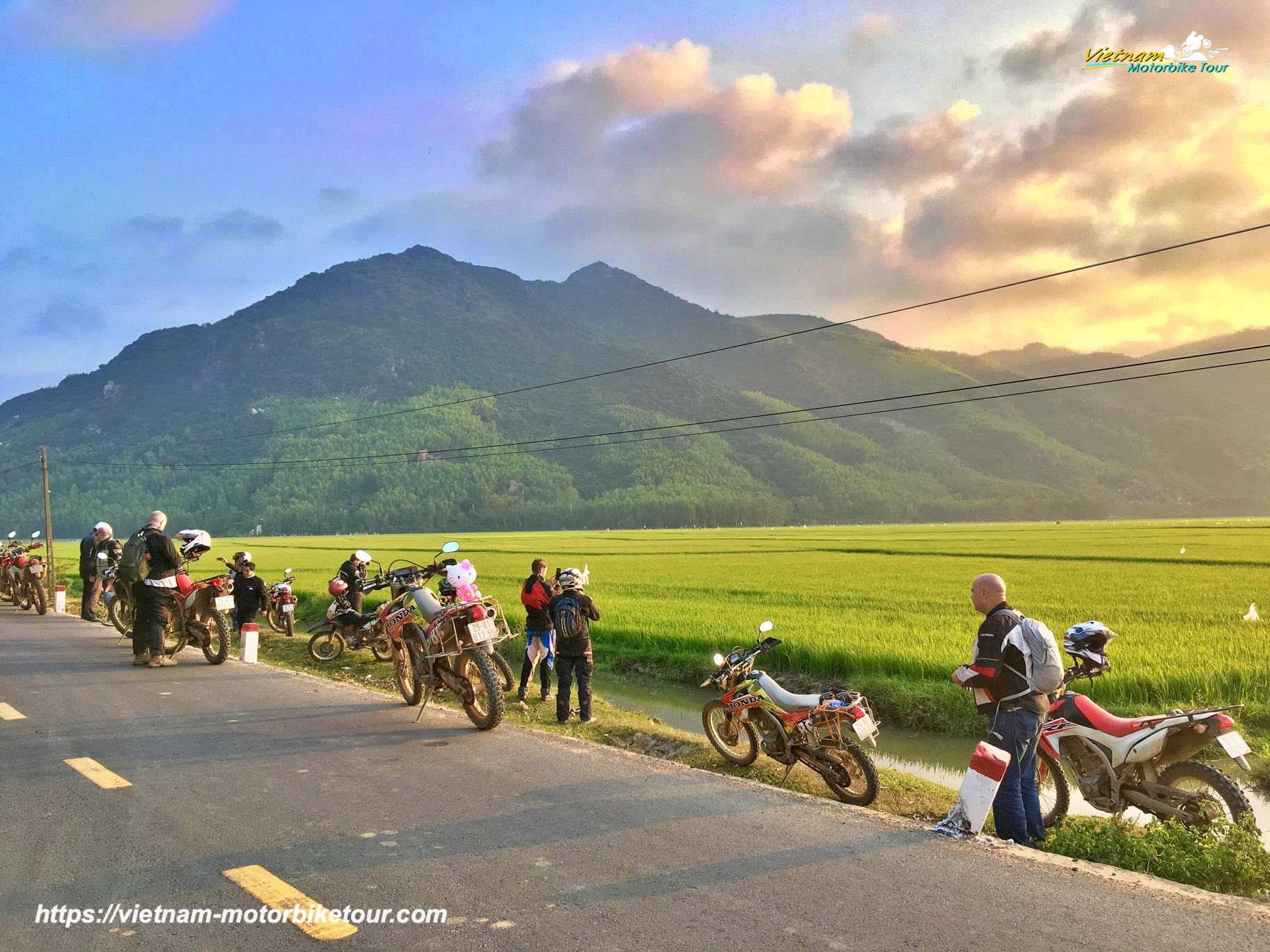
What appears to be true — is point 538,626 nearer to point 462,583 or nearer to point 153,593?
point 462,583

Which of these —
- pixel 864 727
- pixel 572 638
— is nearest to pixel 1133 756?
pixel 864 727

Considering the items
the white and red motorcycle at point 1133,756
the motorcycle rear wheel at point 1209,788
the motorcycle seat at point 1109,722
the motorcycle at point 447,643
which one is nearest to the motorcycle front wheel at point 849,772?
the white and red motorcycle at point 1133,756

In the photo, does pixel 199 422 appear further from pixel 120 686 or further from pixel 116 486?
pixel 120 686

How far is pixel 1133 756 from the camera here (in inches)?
253

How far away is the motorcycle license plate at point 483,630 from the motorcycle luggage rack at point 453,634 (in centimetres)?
3

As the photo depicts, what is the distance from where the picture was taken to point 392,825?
18.4 ft

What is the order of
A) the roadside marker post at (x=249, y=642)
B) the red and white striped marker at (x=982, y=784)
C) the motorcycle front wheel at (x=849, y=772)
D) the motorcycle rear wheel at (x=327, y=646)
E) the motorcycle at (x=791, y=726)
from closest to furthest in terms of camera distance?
1. the red and white striped marker at (x=982, y=784)
2. the motorcycle front wheel at (x=849, y=772)
3. the motorcycle at (x=791, y=726)
4. the roadside marker post at (x=249, y=642)
5. the motorcycle rear wheel at (x=327, y=646)

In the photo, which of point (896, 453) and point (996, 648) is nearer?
point (996, 648)

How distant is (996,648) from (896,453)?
18796 cm

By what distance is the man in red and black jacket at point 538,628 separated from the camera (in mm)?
10656

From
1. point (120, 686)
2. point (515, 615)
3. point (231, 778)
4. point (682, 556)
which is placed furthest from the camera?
point (682, 556)

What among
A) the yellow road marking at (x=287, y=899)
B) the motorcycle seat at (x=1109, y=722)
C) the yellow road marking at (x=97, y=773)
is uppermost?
the motorcycle seat at (x=1109, y=722)

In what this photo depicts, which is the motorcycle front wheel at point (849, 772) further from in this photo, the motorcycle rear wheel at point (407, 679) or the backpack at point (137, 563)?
the backpack at point (137, 563)

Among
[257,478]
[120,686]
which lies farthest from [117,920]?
[257,478]
